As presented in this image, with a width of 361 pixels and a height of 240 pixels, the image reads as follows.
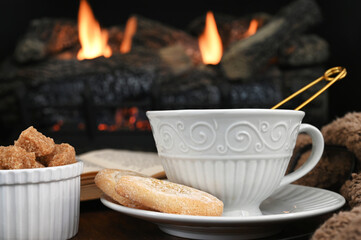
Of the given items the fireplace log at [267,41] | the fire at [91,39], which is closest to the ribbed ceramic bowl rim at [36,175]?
the fireplace log at [267,41]

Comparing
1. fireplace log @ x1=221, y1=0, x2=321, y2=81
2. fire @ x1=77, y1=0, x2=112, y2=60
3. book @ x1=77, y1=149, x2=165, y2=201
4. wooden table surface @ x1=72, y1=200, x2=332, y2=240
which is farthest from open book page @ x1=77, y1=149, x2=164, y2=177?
fire @ x1=77, y1=0, x2=112, y2=60

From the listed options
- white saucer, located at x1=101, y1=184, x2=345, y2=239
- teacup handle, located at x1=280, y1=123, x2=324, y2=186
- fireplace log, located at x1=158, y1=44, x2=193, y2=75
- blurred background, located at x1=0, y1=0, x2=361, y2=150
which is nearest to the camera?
white saucer, located at x1=101, y1=184, x2=345, y2=239

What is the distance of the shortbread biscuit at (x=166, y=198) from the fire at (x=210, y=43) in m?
1.88

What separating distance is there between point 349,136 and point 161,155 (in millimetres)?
248

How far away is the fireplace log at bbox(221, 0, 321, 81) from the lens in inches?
82.1

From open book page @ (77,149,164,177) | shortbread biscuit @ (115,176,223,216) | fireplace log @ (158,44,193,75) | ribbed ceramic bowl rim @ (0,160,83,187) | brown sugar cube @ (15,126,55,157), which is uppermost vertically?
fireplace log @ (158,44,193,75)

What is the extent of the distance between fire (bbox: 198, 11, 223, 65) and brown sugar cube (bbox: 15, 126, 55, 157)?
186 centimetres

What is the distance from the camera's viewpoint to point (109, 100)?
206 centimetres

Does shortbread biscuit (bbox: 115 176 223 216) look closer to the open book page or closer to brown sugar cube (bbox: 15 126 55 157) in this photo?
brown sugar cube (bbox: 15 126 55 157)

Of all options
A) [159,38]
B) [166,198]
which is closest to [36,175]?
[166,198]

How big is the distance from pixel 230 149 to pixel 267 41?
1.75 meters

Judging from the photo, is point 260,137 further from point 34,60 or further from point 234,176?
point 34,60

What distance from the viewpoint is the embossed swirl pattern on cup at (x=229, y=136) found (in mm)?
440

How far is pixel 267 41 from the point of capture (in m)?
2.10
